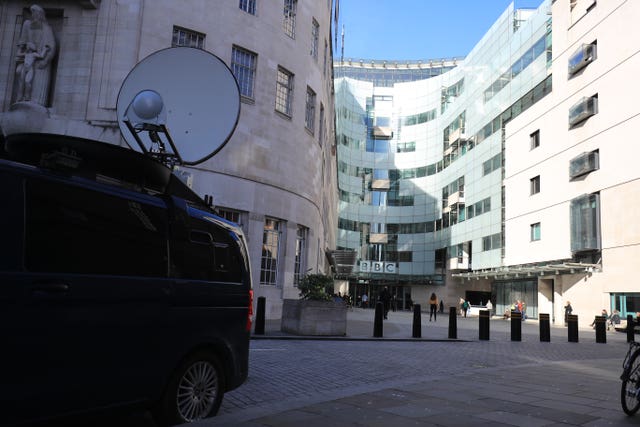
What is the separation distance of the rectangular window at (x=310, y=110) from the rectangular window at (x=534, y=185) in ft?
82.3

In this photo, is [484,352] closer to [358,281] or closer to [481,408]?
[481,408]

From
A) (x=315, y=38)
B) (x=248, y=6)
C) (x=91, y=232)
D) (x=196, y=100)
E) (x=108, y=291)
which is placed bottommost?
(x=108, y=291)

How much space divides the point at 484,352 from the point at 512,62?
4281 cm

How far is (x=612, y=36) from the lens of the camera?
118 ft

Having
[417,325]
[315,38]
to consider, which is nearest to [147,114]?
[417,325]

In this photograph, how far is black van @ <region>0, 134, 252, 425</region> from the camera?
375 cm

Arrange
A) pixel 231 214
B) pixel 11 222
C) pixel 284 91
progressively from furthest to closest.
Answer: pixel 284 91 < pixel 231 214 < pixel 11 222

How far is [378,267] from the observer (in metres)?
71.1

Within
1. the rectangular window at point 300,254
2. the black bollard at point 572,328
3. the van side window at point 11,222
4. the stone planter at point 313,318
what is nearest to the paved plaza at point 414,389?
the stone planter at point 313,318

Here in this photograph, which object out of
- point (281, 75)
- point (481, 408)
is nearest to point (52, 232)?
point (481, 408)

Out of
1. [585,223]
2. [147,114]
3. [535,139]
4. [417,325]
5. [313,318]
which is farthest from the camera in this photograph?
[535,139]

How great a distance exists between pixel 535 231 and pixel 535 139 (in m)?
7.71

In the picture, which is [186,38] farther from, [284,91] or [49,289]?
[49,289]

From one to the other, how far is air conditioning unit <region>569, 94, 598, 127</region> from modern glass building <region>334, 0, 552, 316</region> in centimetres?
892
